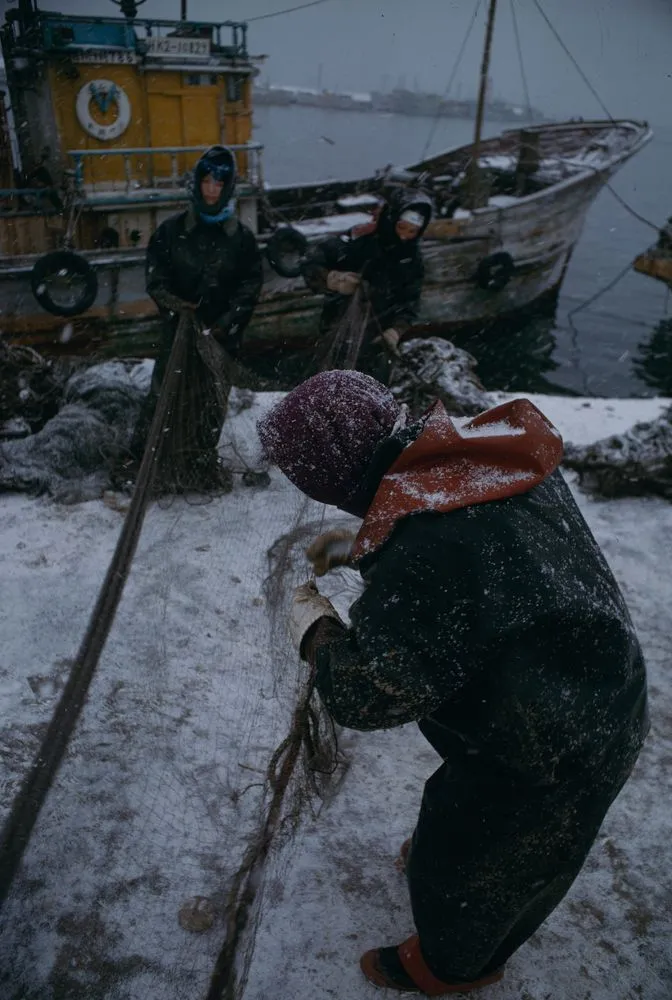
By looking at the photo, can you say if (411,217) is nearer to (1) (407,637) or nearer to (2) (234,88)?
(1) (407,637)

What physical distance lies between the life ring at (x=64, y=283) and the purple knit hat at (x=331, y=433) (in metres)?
8.54

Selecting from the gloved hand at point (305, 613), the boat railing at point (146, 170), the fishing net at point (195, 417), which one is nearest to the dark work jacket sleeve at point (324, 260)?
the fishing net at point (195, 417)

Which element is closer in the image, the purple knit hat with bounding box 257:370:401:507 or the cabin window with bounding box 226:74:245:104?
the purple knit hat with bounding box 257:370:401:507

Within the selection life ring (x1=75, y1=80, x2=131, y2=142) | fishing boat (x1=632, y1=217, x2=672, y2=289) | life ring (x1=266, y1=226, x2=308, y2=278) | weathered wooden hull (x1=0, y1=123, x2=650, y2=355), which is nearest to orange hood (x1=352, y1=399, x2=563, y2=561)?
life ring (x1=266, y1=226, x2=308, y2=278)

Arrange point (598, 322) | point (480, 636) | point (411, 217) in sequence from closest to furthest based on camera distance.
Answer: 1. point (480, 636)
2. point (411, 217)
3. point (598, 322)

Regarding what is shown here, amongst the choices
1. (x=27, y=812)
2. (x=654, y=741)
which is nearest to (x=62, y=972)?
(x=27, y=812)

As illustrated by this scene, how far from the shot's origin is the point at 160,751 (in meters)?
2.76

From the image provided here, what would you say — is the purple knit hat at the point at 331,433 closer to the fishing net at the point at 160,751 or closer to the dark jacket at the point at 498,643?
the dark jacket at the point at 498,643

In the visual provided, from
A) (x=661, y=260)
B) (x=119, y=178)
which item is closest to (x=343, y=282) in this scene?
(x=119, y=178)

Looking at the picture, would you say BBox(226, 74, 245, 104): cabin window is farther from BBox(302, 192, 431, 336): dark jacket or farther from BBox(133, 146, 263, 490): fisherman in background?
BBox(133, 146, 263, 490): fisherman in background

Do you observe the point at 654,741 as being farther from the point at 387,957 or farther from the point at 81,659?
the point at 81,659

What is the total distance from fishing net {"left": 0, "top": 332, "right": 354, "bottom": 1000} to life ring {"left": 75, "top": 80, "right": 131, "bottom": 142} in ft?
25.4

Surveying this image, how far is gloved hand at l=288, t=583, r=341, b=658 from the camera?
1902 millimetres

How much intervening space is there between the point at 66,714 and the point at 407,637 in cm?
135
